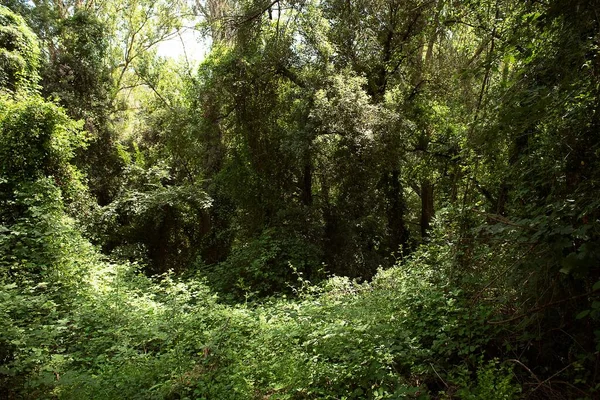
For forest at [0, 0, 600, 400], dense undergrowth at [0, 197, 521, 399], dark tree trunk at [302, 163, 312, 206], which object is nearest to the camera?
forest at [0, 0, 600, 400]

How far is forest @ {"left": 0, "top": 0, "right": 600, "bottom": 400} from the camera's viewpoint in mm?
2920

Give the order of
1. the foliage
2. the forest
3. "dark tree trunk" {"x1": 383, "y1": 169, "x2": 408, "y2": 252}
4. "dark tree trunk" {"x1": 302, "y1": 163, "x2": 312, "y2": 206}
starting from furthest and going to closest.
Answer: "dark tree trunk" {"x1": 383, "y1": 169, "x2": 408, "y2": 252}
"dark tree trunk" {"x1": 302, "y1": 163, "x2": 312, "y2": 206}
the foliage
the forest

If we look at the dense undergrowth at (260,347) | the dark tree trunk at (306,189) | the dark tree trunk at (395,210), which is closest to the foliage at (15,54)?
the dense undergrowth at (260,347)

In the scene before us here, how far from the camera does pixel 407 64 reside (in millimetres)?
10367

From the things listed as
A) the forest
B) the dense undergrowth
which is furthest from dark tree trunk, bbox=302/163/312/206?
the dense undergrowth

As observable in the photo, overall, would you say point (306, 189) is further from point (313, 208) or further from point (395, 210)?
point (395, 210)

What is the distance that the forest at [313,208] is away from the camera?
2.92m

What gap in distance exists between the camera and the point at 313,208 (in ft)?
30.7

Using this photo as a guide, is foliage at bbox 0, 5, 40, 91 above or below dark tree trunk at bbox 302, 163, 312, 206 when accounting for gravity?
above

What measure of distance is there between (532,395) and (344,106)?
254 inches

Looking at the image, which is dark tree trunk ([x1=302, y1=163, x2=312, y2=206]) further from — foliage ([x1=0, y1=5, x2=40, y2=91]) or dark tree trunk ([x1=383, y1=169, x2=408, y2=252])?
foliage ([x1=0, y1=5, x2=40, y2=91])

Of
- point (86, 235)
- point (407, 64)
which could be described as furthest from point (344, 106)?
point (86, 235)

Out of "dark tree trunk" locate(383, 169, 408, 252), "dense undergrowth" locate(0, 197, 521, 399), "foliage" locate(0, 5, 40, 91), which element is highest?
"foliage" locate(0, 5, 40, 91)

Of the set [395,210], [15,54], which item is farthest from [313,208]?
[15,54]
